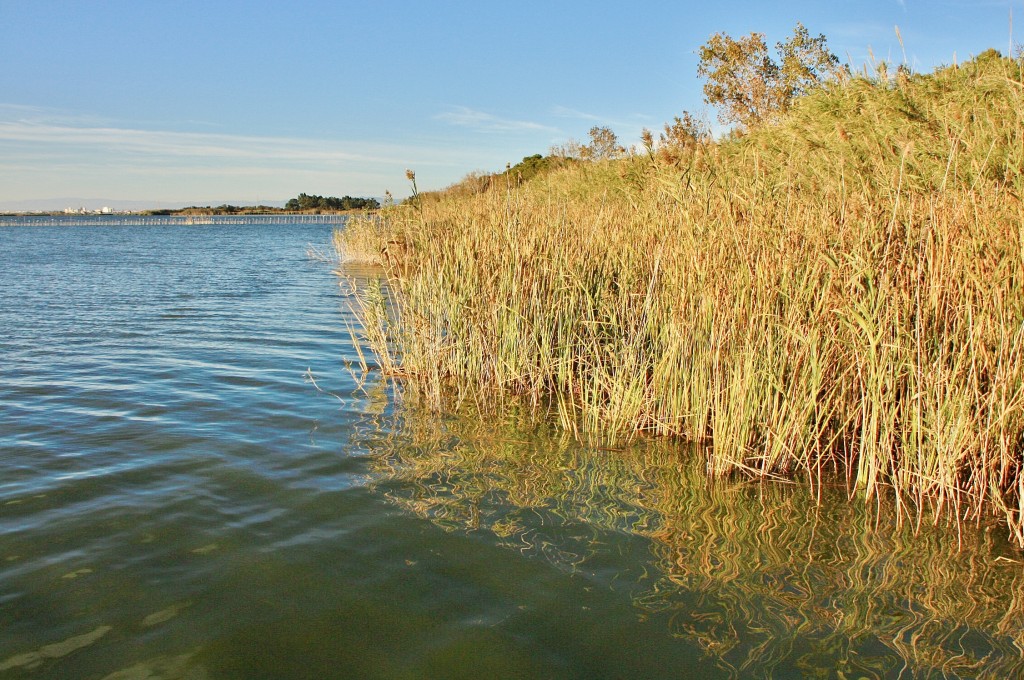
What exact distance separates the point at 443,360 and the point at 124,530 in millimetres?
3482

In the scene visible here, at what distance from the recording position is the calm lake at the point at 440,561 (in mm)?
3084

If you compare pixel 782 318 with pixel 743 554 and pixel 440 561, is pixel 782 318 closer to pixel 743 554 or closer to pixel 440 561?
pixel 743 554

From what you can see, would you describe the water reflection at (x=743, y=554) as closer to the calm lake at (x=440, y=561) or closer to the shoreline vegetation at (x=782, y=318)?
the calm lake at (x=440, y=561)

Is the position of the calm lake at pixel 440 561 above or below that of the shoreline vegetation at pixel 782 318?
below

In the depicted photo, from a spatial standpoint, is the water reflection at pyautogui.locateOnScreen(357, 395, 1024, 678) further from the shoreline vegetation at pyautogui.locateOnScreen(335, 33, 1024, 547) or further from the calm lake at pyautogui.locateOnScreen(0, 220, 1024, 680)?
the shoreline vegetation at pyautogui.locateOnScreen(335, 33, 1024, 547)

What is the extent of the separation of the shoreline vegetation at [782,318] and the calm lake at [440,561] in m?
0.34

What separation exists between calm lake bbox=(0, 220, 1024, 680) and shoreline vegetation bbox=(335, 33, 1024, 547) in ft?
1.12

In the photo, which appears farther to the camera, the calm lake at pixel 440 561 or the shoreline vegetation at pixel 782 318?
the shoreline vegetation at pixel 782 318

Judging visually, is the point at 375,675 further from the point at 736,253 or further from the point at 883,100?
the point at 883,100

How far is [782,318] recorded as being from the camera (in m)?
4.83

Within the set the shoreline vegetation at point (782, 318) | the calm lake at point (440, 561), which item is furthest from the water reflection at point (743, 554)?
the shoreline vegetation at point (782, 318)

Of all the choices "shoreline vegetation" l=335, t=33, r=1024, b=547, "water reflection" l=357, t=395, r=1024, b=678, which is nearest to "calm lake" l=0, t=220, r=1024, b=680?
"water reflection" l=357, t=395, r=1024, b=678

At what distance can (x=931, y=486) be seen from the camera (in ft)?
13.9

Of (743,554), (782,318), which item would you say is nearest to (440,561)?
(743,554)
